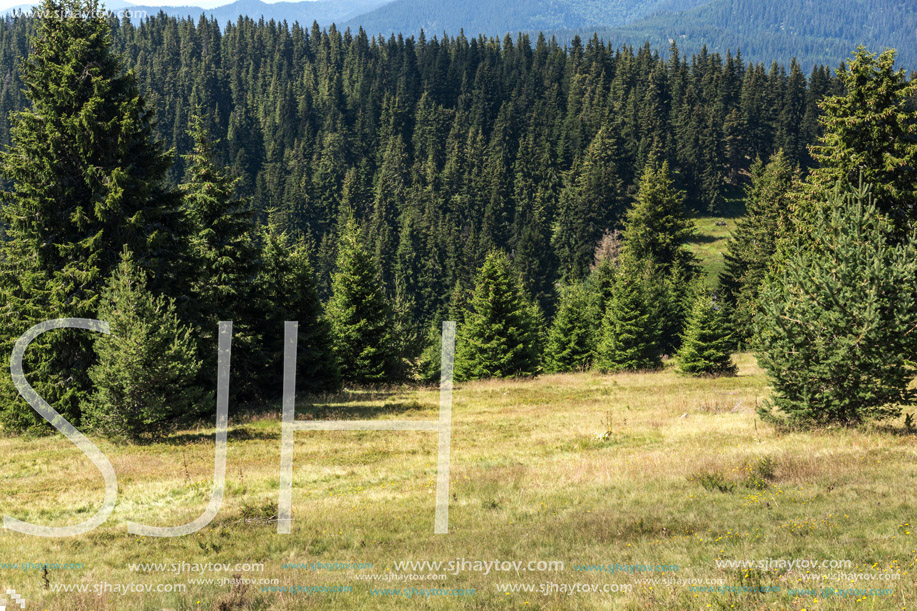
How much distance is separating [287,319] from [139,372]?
1154cm

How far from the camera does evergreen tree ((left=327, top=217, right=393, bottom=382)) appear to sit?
126ft

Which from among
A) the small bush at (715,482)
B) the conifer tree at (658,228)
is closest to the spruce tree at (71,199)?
the small bush at (715,482)

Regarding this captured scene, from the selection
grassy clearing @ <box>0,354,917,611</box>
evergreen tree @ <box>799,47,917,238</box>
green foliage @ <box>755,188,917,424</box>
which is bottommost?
grassy clearing @ <box>0,354,917,611</box>

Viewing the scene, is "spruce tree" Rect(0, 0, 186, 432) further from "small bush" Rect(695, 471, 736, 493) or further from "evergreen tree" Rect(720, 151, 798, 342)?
"evergreen tree" Rect(720, 151, 798, 342)

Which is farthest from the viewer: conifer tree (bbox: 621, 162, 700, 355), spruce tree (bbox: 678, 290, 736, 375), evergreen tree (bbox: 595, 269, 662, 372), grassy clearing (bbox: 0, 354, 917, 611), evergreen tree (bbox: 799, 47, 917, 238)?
conifer tree (bbox: 621, 162, 700, 355)

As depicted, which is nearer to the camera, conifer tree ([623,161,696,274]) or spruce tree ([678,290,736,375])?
spruce tree ([678,290,736,375])

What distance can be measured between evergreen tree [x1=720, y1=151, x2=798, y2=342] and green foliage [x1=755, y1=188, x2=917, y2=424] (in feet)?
111

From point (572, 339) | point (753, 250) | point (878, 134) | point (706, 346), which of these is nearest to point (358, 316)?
point (572, 339)

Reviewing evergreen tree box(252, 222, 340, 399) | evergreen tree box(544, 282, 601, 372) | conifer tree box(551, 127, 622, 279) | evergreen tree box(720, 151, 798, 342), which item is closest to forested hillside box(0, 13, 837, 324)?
conifer tree box(551, 127, 622, 279)

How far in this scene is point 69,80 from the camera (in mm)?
24297

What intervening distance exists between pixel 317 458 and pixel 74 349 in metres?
11.9

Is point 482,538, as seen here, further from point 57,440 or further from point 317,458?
point 57,440

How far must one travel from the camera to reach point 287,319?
30.9 meters

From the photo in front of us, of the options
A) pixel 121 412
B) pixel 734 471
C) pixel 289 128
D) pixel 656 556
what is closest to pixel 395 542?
pixel 656 556
